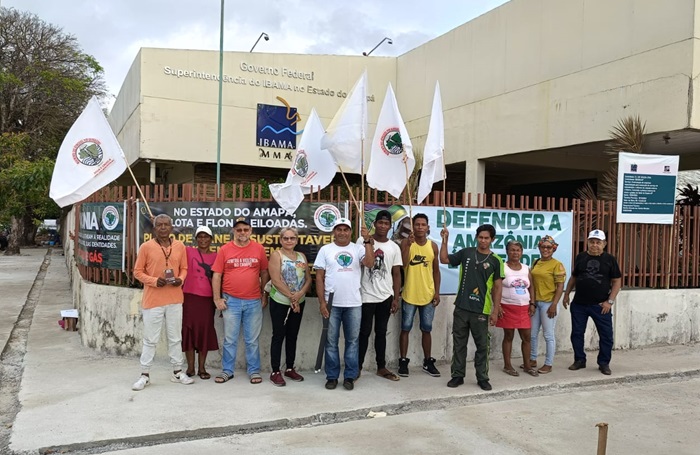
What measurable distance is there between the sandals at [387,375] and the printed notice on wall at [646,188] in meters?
4.32

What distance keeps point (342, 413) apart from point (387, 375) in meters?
1.21

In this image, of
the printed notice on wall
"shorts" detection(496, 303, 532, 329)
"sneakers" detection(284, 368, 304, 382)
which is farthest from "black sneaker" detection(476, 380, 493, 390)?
A: the printed notice on wall

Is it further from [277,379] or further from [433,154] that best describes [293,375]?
[433,154]

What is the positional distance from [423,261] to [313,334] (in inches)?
59.8

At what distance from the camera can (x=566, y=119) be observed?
10625 mm

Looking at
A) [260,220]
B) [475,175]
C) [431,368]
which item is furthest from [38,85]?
[431,368]

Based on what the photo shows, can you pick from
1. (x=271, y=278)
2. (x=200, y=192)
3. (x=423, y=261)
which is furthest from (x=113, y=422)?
(x=423, y=261)

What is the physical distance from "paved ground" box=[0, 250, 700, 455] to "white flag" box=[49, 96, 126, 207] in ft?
6.56

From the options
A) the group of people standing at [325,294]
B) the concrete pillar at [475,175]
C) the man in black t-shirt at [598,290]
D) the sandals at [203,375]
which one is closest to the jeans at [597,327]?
the man in black t-shirt at [598,290]

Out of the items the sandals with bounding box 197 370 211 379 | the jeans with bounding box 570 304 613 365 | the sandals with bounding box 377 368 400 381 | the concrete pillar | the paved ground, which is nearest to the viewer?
the paved ground

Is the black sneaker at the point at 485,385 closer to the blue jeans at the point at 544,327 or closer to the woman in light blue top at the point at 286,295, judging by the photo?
the blue jeans at the point at 544,327

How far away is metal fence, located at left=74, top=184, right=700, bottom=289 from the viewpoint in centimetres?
675

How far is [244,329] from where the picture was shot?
5922mm

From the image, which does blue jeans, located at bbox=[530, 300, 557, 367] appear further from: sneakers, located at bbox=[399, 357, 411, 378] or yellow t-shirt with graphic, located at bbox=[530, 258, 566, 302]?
sneakers, located at bbox=[399, 357, 411, 378]
